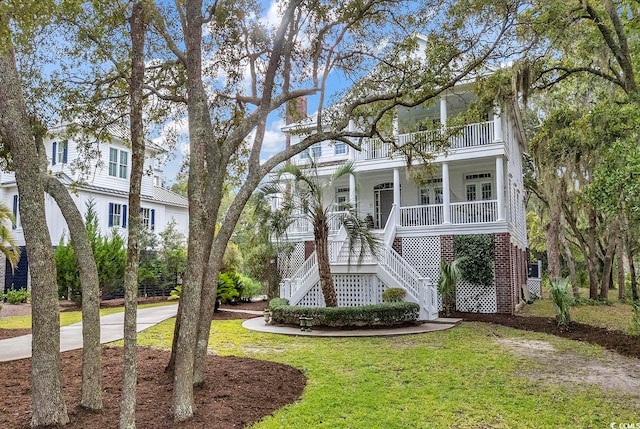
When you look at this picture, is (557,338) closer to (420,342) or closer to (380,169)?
(420,342)

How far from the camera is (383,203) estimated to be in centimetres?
1984

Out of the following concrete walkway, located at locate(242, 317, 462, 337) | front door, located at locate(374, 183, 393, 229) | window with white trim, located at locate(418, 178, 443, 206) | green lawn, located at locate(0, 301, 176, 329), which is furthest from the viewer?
front door, located at locate(374, 183, 393, 229)

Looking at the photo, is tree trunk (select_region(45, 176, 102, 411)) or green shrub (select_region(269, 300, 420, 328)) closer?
tree trunk (select_region(45, 176, 102, 411))

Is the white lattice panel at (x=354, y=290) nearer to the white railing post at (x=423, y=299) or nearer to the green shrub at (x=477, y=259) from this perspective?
the white railing post at (x=423, y=299)

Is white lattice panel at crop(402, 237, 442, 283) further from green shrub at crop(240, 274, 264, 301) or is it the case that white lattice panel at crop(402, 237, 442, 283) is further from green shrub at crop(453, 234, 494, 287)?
green shrub at crop(240, 274, 264, 301)

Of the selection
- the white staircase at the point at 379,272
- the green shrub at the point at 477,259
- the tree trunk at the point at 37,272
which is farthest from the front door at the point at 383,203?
the tree trunk at the point at 37,272

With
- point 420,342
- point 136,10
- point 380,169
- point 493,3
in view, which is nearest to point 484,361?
point 420,342

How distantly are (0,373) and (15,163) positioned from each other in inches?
176

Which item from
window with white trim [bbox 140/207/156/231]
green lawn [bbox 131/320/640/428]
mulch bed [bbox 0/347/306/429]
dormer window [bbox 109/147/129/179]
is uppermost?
dormer window [bbox 109/147/129/179]

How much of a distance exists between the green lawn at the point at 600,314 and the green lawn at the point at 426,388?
11.6 ft

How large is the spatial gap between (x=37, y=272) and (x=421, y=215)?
46.5 feet

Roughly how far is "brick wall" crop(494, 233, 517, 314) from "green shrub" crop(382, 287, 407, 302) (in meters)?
3.72

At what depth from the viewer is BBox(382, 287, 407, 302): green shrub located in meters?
13.5

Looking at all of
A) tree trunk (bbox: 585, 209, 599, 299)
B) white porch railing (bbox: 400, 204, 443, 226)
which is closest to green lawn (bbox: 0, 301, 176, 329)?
white porch railing (bbox: 400, 204, 443, 226)
